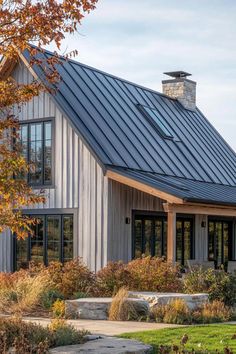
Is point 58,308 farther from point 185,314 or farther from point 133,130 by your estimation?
point 133,130

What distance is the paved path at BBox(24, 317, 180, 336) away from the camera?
11.4 metres

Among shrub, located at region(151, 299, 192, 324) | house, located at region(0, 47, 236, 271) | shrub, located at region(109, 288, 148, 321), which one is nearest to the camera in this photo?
shrub, located at region(151, 299, 192, 324)

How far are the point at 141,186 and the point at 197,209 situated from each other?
224 centimetres

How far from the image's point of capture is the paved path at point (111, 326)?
1137cm

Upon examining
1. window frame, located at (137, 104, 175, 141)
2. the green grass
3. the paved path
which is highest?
window frame, located at (137, 104, 175, 141)

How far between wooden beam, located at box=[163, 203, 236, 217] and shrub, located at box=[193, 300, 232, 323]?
3.94 meters

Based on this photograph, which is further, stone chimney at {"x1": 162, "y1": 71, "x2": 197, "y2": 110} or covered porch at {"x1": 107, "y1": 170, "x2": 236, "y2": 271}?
stone chimney at {"x1": 162, "y1": 71, "x2": 197, "y2": 110}

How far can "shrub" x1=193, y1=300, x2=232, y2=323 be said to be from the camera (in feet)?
43.2

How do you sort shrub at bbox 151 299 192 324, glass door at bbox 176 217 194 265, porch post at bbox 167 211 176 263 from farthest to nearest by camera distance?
glass door at bbox 176 217 194 265
porch post at bbox 167 211 176 263
shrub at bbox 151 299 192 324

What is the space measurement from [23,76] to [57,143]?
2451 mm

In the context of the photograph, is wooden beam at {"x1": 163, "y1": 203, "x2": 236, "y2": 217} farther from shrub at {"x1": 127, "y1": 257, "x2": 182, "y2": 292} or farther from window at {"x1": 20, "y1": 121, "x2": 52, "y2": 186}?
window at {"x1": 20, "y1": 121, "x2": 52, "y2": 186}

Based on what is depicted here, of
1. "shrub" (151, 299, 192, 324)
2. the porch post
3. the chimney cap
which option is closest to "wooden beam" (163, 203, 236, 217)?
the porch post

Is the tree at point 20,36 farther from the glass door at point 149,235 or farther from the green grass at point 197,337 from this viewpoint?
the glass door at point 149,235

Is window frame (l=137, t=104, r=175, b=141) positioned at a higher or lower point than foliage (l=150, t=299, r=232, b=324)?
higher
